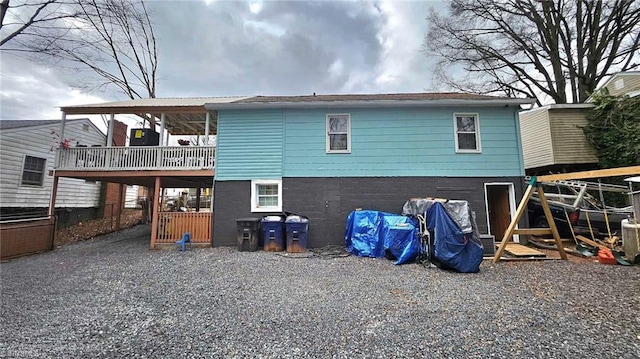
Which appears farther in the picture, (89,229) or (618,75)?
(618,75)

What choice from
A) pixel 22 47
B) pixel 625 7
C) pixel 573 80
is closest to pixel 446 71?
pixel 573 80

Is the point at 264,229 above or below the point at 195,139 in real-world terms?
below

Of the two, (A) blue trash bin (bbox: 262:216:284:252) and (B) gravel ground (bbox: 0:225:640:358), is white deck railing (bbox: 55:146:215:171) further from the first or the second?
(B) gravel ground (bbox: 0:225:640:358)

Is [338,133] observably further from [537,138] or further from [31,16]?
[31,16]

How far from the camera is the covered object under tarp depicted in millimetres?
5531

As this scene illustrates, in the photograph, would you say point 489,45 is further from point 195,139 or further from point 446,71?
point 195,139

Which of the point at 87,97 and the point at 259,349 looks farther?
the point at 87,97

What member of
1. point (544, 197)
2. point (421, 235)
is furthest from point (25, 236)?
point (544, 197)

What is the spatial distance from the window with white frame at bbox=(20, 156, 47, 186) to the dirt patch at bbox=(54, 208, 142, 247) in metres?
2.45

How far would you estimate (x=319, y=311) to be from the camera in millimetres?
3654

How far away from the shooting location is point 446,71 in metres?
19.5

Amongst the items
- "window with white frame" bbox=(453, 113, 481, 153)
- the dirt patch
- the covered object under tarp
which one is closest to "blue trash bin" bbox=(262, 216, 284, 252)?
the covered object under tarp

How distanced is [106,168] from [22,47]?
763 centimetres

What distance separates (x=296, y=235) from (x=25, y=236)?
27.1ft
